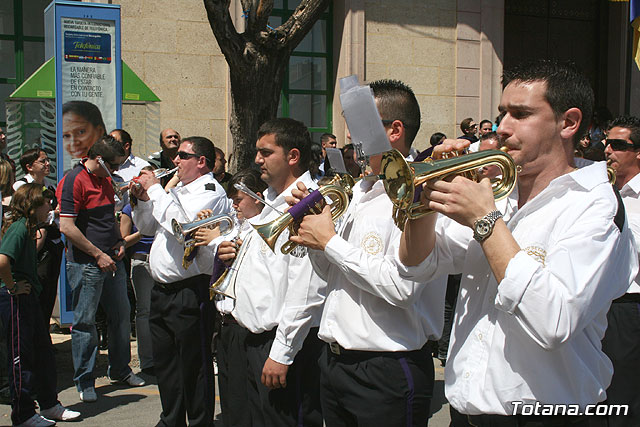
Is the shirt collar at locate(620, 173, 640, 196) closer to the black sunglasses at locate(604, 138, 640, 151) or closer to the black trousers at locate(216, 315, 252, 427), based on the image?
the black sunglasses at locate(604, 138, 640, 151)

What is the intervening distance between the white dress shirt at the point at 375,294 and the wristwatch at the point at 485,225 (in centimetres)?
70

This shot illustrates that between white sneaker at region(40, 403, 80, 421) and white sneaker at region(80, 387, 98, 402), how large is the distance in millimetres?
438

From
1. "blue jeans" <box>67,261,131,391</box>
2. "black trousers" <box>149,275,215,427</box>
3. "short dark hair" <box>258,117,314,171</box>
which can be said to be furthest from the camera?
"blue jeans" <box>67,261,131,391</box>

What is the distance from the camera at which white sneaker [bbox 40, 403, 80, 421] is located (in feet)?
17.8

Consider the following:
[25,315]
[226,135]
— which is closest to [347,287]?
[25,315]

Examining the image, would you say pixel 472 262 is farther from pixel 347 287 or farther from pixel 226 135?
pixel 226 135

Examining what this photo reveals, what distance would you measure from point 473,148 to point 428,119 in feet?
19.0

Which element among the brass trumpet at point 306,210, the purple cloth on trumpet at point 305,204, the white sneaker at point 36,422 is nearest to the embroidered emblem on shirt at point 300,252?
the brass trumpet at point 306,210

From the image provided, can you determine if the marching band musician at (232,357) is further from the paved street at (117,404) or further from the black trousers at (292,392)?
the paved street at (117,404)

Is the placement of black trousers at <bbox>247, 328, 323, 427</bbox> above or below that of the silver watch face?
below

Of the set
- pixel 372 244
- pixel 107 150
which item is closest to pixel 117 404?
pixel 107 150

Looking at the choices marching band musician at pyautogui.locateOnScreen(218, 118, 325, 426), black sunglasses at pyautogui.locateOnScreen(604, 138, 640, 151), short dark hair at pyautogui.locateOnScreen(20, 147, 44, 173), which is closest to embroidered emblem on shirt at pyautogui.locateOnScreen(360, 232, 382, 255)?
marching band musician at pyautogui.locateOnScreen(218, 118, 325, 426)

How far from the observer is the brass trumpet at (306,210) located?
3.04 m

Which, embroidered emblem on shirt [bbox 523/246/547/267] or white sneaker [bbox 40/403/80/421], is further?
white sneaker [bbox 40/403/80/421]
